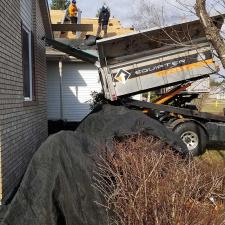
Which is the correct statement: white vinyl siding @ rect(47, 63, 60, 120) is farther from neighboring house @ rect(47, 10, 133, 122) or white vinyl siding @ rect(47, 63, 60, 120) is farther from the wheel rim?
the wheel rim

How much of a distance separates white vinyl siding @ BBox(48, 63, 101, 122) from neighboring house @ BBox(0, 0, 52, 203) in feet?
30.3

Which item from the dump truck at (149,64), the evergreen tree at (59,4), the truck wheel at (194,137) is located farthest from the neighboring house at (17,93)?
the evergreen tree at (59,4)

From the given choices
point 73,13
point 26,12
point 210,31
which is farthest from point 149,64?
point 73,13

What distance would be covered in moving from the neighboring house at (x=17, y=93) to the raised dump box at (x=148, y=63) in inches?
71.2

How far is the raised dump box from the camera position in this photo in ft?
38.4

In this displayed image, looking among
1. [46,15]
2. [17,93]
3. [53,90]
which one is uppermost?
[46,15]

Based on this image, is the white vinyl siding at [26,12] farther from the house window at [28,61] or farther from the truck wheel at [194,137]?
the truck wheel at [194,137]

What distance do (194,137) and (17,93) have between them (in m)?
6.45

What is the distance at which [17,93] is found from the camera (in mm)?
8148

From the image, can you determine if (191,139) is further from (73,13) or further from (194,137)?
(73,13)

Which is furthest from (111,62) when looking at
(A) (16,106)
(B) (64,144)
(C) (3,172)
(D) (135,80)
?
(B) (64,144)

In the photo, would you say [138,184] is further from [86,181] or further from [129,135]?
[129,135]

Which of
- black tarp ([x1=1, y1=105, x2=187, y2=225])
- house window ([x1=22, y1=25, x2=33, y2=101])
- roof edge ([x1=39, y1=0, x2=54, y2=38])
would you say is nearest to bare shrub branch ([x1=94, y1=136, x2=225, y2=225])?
black tarp ([x1=1, y1=105, x2=187, y2=225])

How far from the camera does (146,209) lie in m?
3.84
